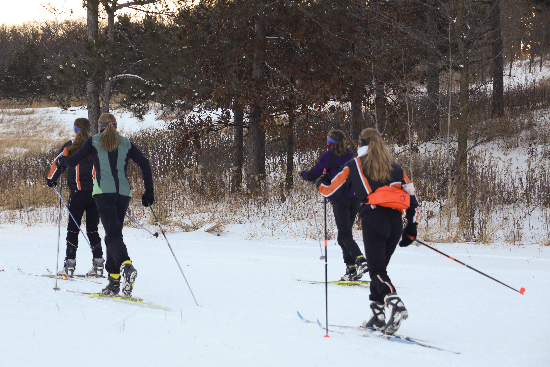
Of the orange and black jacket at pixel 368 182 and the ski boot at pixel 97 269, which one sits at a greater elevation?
the orange and black jacket at pixel 368 182

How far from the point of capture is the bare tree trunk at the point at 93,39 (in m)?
12.5

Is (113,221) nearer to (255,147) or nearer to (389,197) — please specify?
(389,197)

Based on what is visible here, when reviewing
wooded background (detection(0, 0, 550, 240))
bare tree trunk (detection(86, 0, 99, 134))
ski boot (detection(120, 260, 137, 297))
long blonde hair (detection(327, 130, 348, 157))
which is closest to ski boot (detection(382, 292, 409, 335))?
long blonde hair (detection(327, 130, 348, 157))

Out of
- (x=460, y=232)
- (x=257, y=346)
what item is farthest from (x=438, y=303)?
(x=460, y=232)

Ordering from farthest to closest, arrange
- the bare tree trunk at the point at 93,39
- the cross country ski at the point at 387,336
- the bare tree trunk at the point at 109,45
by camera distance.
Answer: the bare tree trunk at the point at 93,39, the bare tree trunk at the point at 109,45, the cross country ski at the point at 387,336

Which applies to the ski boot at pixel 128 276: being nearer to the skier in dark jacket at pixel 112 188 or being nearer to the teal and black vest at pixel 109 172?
the skier in dark jacket at pixel 112 188

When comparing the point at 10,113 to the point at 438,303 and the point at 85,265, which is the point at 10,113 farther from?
the point at 438,303

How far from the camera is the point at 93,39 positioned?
12922 millimetres

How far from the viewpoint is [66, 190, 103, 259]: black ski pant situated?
21.7 feet

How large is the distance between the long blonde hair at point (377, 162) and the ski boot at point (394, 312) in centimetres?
102

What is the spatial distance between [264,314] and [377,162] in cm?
195

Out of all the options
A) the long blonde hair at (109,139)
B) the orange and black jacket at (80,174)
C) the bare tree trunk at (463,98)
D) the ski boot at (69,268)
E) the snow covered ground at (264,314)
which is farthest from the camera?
the bare tree trunk at (463,98)

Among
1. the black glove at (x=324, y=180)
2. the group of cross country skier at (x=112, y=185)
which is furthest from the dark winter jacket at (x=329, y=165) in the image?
the group of cross country skier at (x=112, y=185)

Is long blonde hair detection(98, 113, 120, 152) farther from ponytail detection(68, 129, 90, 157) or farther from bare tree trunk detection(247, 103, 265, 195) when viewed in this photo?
bare tree trunk detection(247, 103, 265, 195)
